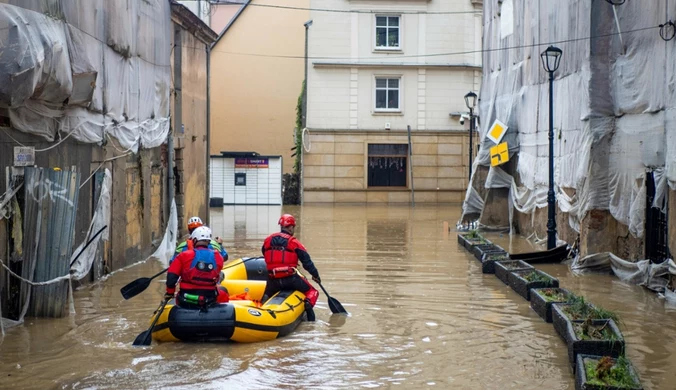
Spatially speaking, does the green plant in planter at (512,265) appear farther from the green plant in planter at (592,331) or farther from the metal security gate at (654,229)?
the green plant in planter at (592,331)

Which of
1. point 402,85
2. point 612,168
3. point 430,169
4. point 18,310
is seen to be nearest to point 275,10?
point 402,85

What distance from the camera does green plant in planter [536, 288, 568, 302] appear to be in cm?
1282

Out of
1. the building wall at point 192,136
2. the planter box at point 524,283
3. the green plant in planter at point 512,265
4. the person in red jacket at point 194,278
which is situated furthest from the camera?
the building wall at point 192,136

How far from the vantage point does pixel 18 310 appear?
479 inches

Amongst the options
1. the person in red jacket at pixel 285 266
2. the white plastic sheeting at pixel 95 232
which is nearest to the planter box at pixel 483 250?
the person in red jacket at pixel 285 266

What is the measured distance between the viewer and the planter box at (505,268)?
1626 centimetres

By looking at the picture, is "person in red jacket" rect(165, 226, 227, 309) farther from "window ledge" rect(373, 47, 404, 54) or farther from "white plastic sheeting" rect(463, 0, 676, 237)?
"window ledge" rect(373, 47, 404, 54)

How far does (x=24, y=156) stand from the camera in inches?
490

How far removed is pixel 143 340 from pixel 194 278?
0.94 m

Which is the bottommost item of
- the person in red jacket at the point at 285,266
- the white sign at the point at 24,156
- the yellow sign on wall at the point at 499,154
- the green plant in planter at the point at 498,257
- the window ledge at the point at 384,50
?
the green plant in planter at the point at 498,257

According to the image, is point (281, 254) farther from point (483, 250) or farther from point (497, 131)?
point (497, 131)

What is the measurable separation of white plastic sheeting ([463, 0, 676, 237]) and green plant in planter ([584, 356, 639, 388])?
250 inches

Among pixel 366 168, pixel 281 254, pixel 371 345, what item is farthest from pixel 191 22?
pixel 366 168

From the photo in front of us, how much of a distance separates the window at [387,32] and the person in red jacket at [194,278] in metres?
29.0
